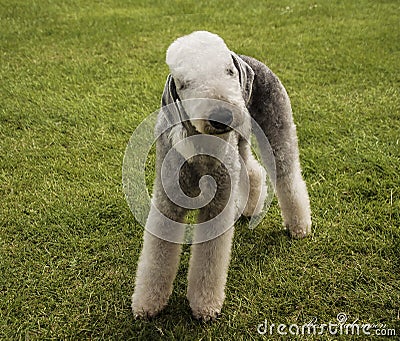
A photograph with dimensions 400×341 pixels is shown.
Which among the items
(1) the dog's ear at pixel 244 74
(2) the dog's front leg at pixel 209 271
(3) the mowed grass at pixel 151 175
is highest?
(1) the dog's ear at pixel 244 74

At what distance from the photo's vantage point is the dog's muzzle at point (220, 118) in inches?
64.1

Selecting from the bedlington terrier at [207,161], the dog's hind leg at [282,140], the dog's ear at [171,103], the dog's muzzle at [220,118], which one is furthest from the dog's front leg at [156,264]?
the dog's hind leg at [282,140]

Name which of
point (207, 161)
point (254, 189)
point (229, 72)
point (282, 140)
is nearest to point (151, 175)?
point (254, 189)

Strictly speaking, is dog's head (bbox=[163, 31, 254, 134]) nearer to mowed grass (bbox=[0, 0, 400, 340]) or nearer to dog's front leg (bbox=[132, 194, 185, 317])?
dog's front leg (bbox=[132, 194, 185, 317])

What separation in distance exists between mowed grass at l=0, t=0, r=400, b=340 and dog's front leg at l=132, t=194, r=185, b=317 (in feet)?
0.28

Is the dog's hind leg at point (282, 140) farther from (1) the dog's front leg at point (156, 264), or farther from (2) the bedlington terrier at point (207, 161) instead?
(1) the dog's front leg at point (156, 264)

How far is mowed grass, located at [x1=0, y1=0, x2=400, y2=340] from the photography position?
2.27 m

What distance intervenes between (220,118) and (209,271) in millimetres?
816

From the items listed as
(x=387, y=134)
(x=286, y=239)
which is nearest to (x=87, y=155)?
(x=286, y=239)

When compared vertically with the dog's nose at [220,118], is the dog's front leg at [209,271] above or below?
below

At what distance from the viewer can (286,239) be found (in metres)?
2.67

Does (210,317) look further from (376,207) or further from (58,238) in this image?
(376,207)

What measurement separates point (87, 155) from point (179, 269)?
1.23 metres

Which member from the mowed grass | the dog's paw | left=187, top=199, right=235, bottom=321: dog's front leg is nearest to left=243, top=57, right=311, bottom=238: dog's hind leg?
the dog's paw
